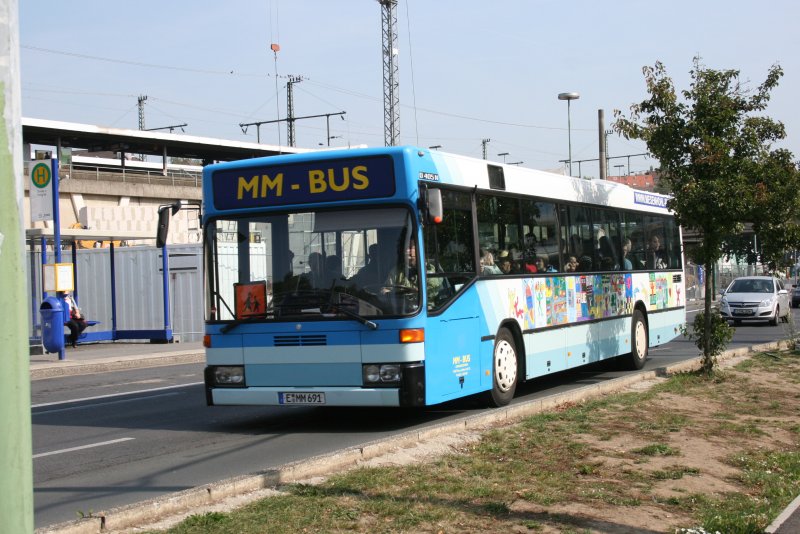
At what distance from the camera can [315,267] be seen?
1096 centimetres

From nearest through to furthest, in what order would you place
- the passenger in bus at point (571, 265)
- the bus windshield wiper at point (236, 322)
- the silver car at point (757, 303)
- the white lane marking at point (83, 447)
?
1. the white lane marking at point (83, 447)
2. the bus windshield wiper at point (236, 322)
3. the passenger in bus at point (571, 265)
4. the silver car at point (757, 303)

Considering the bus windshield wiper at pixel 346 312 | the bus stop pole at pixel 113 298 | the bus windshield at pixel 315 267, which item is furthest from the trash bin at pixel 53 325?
the bus windshield wiper at pixel 346 312

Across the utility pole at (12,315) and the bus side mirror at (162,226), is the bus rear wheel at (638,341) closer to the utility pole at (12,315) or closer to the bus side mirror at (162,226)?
the bus side mirror at (162,226)

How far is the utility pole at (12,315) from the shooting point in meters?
3.17

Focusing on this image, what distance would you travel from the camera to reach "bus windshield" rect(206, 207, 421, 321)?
A: 1072 centimetres

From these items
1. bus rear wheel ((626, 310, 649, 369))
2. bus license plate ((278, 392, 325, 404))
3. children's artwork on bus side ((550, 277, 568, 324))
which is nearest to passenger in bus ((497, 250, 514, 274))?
children's artwork on bus side ((550, 277, 568, 324))

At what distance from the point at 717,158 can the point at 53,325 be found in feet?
52.3

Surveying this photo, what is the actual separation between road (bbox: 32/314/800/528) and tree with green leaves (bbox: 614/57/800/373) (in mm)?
3241

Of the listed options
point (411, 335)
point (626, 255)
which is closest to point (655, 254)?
point (626, 255)

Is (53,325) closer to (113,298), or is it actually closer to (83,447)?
(113,298)

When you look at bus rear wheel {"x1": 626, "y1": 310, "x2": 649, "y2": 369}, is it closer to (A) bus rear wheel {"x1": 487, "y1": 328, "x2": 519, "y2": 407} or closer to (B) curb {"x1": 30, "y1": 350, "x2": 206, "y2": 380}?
(A) bus rear wheel {"x1": 487, "y1": 328, "x2": 519, "y2": 407}

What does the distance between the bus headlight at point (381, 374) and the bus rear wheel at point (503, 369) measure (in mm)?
2139

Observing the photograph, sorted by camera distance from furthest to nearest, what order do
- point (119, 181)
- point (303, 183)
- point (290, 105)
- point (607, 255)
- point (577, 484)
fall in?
point (290, 105)
point (119, 181)
point (607, 255)
point (303, 183)
point (577, 484)

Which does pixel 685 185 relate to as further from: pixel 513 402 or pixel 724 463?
pixel 724 463
